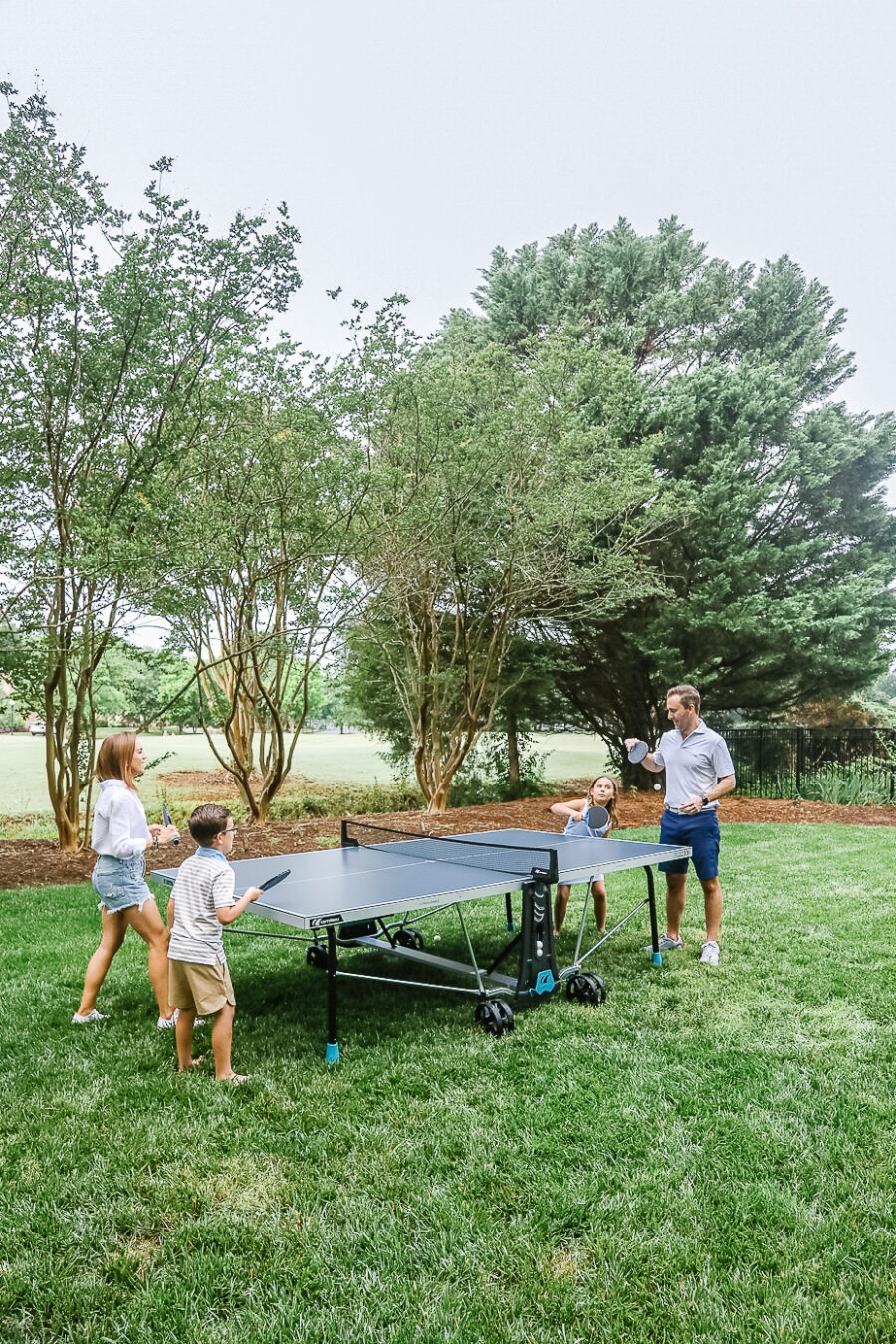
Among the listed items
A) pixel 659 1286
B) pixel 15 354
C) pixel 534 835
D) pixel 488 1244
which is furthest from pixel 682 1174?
pixel 15 354

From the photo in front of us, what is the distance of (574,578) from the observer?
43.9 feet

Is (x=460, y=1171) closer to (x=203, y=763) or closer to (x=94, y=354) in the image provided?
(x=94, y=354)

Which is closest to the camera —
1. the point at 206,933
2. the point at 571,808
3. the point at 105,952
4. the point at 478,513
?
the point at 206,933

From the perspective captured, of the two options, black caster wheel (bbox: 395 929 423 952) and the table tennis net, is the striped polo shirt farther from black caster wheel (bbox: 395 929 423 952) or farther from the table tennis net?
black caster wheel (bbox: 395 929 423 952)

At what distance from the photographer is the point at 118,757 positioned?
4.28 m

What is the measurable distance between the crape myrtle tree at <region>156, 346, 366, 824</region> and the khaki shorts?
4674mm

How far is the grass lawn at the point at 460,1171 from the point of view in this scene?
88.1 inches

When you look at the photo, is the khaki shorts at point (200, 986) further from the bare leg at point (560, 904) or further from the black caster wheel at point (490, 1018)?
the bare leg at point (560, 904)

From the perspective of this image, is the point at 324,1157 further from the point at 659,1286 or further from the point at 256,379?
the point at 256,379

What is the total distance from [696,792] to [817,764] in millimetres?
12848

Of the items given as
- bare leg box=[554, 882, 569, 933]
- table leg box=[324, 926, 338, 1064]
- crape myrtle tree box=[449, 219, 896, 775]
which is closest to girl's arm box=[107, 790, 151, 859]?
table leg box=[324, 926, 338, 1064]

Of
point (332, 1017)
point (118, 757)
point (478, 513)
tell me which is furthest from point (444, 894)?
point (478, 513)

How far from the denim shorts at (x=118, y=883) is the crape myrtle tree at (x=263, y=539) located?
3.87 metres

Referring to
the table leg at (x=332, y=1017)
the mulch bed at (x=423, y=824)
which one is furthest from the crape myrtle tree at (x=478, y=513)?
the table leg at (x=332, y=1017)
